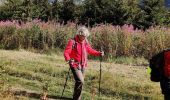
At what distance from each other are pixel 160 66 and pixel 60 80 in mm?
7729

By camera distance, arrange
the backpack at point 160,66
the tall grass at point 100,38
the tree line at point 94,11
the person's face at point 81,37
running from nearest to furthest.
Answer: the backpack at point 160,66, the person's face at point 81,37, the tall grass at point 100,38, the tree line at point 94,11

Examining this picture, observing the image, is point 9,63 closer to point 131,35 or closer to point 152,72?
point 131,35

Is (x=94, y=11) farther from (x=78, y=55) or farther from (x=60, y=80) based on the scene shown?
(x=78, y=55)

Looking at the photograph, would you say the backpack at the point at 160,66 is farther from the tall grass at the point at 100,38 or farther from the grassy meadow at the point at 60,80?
the tall grass at the point at 100,38

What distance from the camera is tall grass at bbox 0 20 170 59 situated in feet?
71.3

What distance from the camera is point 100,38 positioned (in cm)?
2277

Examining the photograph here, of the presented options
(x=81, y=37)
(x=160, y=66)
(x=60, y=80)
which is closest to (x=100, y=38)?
(x=60, y=80)

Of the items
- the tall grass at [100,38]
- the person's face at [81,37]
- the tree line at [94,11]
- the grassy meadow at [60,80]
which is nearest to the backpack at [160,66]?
the person's face at [81,37]

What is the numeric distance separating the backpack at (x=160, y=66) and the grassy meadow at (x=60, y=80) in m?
3.20

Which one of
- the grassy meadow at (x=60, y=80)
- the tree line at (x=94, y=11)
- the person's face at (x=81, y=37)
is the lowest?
the grassy meadow at (x=60, y=80)

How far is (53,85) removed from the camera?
15.3 metres

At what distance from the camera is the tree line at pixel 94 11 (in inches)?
1209

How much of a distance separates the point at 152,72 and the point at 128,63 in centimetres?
1152

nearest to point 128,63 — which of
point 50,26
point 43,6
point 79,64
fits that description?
point 50,26
